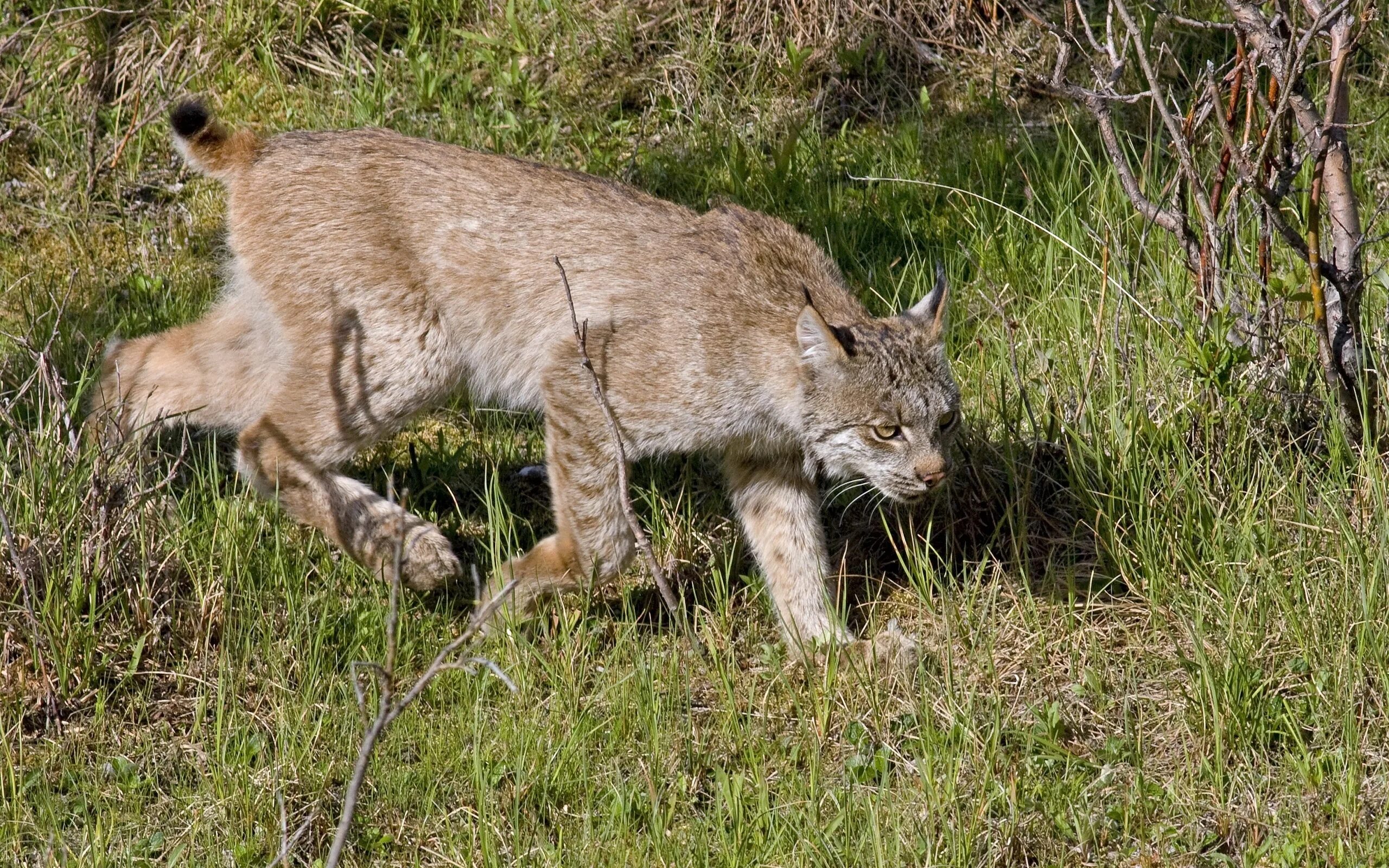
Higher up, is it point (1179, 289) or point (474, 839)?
point (1179, 289)

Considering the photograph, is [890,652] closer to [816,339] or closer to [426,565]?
[816,339]

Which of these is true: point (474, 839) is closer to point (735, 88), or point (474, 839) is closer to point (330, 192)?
point (330, 192)

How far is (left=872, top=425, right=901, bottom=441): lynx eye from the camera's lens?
176 inches

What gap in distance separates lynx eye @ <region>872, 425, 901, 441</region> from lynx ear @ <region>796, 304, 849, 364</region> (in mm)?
235

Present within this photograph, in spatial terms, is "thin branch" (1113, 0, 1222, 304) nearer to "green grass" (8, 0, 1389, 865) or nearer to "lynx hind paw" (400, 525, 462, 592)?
"green grass" (8, 0, 1389, 865)

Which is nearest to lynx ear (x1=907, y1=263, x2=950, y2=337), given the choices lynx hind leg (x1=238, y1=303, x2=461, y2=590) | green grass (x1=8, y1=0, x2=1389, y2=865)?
green grass (x1=8, y1=0, x2=1389, y2=865)

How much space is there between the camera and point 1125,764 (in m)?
3.88

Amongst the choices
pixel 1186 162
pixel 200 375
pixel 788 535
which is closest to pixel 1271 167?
pixel 1186 162

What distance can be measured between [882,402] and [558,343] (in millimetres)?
1011

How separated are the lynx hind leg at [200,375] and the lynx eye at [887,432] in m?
2.08

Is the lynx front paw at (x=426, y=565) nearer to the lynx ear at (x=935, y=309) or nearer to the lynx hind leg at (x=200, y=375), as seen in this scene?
the lynx hind leg at (x=200, y=375)

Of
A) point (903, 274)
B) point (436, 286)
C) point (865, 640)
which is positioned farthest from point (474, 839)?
point (903, 274)

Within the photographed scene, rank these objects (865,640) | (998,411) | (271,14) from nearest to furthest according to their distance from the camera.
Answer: (865,640)
(998,411)
(271,14)

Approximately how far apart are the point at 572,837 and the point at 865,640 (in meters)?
1.35
